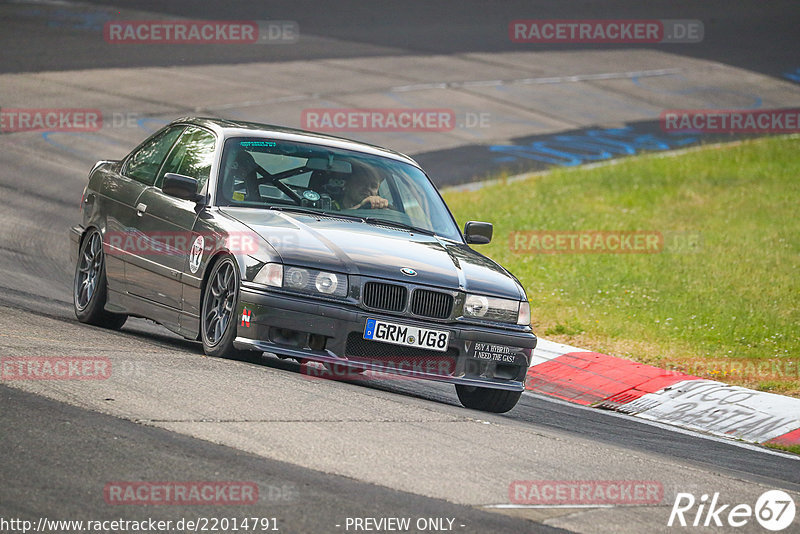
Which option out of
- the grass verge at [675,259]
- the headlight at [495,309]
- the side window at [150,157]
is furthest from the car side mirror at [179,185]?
the grass verge at [675,259]

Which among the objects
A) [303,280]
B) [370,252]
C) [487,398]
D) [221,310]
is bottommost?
[487,398]

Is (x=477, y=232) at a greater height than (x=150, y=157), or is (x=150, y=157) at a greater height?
(x=150, y=157)

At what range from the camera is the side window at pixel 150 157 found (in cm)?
959

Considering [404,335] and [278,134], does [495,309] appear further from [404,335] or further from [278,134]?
[278,134]

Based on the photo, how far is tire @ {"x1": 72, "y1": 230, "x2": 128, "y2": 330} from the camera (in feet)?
31.5

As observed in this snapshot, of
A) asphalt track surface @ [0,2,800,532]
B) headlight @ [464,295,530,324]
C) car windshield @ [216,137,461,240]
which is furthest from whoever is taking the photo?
car windshield @ [216,137,461,240]

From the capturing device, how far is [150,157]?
32.0ft

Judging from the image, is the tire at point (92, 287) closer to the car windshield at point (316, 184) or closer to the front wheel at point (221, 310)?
the car windshield at point (316, 184)

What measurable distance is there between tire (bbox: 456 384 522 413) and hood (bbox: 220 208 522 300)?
2.32 ft

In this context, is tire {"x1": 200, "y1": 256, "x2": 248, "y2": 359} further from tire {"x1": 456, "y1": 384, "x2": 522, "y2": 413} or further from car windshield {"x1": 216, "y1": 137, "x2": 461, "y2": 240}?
tire {"x1": 456, "y1": 384, "x2": 522, "y2": 413}

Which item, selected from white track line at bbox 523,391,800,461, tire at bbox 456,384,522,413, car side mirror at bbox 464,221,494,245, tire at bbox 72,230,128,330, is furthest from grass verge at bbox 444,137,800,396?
tire at bbox 72,230,128,330

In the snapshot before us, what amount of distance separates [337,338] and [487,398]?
1.46 meters

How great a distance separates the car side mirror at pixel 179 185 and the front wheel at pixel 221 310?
0.65m

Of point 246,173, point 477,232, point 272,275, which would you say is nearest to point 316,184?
point 246,173
